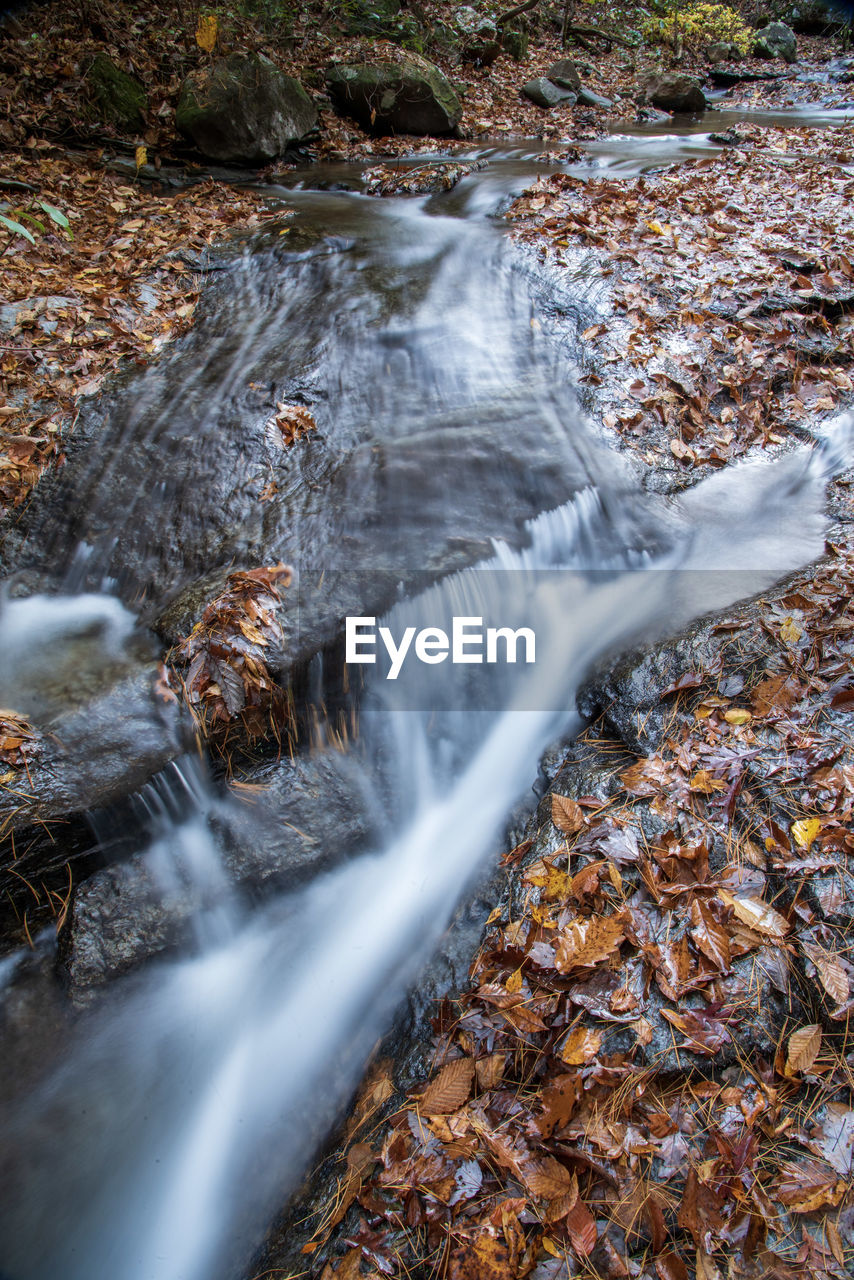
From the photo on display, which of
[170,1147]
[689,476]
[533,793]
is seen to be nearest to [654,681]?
[533,793]

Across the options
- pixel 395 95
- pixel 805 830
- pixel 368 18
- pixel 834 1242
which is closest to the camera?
pixel 834 1242

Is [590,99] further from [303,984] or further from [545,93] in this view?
[303,984]

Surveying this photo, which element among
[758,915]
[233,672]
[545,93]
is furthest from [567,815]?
[545,93]

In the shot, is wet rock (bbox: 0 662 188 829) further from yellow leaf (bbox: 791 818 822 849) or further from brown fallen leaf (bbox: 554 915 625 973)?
yellow leaf (bbox: 791 818 822 849)

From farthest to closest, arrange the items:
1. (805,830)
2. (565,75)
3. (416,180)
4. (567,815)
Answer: (565,75)
(416,180)
(567,815)
(805,830)

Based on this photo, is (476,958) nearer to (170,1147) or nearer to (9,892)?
(170,1147)

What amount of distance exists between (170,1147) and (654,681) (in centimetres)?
311

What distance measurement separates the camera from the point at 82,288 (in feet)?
19.6

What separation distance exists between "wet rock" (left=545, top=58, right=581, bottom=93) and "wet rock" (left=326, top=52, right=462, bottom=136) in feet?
15.3

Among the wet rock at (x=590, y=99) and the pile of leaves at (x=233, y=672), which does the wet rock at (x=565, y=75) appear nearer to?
the wet rock at (x=590, y=99)

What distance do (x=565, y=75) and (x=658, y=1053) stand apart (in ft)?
61.3

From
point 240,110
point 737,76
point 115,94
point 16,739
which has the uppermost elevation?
point 737,76

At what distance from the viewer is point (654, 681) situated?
11.4ft

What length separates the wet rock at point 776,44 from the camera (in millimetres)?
20328
